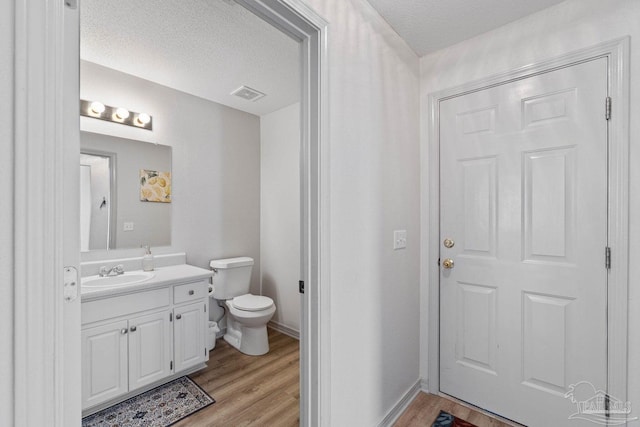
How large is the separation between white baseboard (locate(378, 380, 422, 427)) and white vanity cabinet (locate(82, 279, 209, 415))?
1410mm

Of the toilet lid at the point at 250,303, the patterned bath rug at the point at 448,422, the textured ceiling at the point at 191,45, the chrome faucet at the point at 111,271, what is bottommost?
the patterned bath rug at the point at 448,422

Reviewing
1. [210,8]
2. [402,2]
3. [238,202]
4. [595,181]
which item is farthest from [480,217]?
[238,202]

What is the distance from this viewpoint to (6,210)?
0.58 metres

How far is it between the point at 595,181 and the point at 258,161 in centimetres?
285

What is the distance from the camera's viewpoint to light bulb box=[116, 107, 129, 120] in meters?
2.36

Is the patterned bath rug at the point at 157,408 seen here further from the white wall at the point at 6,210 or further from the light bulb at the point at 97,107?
the light bulb at the point at 97,107

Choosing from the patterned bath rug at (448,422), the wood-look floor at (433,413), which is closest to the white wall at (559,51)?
the wood-look floor at (433,413)

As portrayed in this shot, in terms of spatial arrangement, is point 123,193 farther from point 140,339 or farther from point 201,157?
point 140,339

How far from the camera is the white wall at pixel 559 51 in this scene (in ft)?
4.54

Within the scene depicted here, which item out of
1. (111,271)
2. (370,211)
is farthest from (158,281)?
(370,211)

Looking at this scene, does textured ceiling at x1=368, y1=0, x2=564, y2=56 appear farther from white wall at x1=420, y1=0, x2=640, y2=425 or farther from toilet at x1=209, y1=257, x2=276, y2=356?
toilet at x1=209, y1=257, x2=276, y2=356

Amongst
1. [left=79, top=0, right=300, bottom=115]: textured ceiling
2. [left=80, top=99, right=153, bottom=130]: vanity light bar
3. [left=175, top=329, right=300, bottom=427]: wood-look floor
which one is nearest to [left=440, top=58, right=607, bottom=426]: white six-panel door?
[left=175, top=329, right=300, bottom=427]: wood-look floor

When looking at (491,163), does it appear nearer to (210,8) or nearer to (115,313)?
(210,8)

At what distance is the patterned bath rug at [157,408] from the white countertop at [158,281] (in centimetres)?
74
